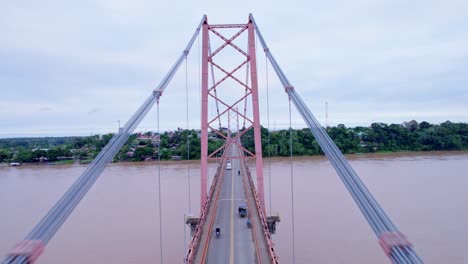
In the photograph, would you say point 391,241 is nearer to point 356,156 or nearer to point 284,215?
point 284,215

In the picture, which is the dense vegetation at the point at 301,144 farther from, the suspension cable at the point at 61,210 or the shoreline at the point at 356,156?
the suspension cable at the point at 61,210

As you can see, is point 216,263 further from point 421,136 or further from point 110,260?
point 421,136

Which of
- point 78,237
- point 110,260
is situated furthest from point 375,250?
point 78,237

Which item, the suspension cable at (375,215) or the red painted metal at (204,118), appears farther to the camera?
the red painted metal at (204,118)

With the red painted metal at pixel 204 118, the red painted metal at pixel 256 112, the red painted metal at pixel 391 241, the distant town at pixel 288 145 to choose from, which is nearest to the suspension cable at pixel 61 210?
the red painted metal at pixel 391 241

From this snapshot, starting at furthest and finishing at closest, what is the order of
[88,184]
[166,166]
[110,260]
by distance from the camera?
[166,166]
[110,260]
[88,184]
